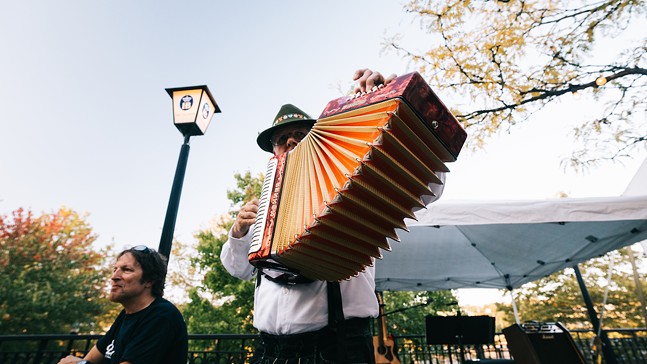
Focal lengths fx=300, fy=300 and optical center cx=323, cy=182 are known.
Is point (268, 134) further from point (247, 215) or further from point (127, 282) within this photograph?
point (127, 282)

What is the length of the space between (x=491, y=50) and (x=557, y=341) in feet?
14.8

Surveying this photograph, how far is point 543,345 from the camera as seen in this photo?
159 inches

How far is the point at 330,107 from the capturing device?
1.36m

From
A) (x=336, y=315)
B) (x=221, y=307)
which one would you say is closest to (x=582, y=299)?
(x=221, y=307)

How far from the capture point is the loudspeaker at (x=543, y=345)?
3.88 metres

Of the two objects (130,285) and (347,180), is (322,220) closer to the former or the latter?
(347,180)

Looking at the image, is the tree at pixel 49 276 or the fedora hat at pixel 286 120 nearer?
the fedora hat at pixel 286 120

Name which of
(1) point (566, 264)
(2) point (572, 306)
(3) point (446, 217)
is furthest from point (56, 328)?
(2) point (572, 306)

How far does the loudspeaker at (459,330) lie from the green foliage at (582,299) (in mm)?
14967

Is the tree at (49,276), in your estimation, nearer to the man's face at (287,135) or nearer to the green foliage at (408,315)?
the green foliage at (408,315)

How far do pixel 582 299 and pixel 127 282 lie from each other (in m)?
23.1

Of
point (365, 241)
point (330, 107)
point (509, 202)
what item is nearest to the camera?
point (365, 241)

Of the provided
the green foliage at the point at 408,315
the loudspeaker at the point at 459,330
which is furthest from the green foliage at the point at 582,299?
the loudspeaker at the point at 459,330

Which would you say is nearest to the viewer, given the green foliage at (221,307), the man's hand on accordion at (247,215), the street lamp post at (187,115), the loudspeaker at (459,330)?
the man's hand on accordion at (247,215)
